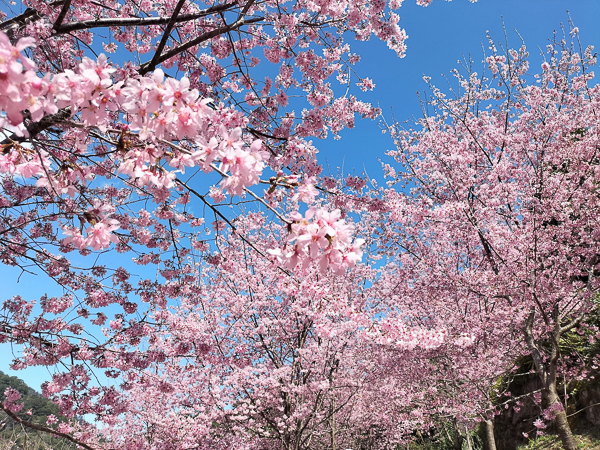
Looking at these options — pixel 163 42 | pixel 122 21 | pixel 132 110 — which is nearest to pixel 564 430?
pixel 132 110

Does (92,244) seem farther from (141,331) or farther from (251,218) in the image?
(251,218)

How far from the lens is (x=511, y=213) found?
299 inches

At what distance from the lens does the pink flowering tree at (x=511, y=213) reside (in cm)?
630

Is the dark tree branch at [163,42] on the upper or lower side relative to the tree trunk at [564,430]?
upper

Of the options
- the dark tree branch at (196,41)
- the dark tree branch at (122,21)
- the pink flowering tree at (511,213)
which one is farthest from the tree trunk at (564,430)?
the dark tree branch at (122,21)

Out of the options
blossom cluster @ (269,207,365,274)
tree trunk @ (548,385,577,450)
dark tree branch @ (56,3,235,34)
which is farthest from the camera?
tree trunk @ (548,385,577,450)

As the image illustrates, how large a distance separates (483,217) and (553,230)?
1.47 meters

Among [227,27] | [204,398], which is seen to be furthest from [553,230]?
[204,398]

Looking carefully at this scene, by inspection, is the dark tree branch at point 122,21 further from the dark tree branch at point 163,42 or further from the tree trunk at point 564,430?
the tree trunk at point 564,430

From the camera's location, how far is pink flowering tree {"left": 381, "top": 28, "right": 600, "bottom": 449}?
630cm

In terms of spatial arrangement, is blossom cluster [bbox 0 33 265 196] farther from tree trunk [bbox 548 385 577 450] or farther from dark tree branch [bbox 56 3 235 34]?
tree trunk [bbox 548 385 577 450]

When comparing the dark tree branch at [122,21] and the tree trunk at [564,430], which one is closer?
the dark tree branch at [122,21]

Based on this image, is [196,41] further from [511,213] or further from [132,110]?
[511,213]

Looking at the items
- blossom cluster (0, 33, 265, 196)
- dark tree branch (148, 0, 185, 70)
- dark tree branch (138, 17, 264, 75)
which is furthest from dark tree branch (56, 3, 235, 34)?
blossom cluster (0, 33, 265, 196)
